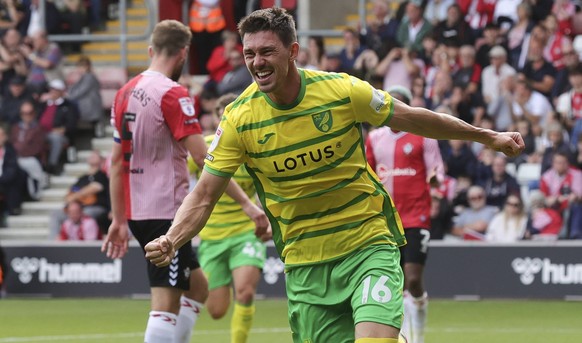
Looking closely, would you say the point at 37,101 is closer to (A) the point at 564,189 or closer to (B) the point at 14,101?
(B) the point at 14,101

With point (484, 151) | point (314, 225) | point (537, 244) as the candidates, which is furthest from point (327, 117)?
point (484, 151)

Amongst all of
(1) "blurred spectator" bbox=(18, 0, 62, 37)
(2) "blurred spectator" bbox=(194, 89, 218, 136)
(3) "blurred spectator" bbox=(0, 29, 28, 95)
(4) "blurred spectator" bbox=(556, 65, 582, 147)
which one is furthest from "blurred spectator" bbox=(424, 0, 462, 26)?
(3) "blurred spectator" bbox=(0, 29, 28, 95)

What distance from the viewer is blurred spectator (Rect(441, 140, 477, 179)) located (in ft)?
61.4

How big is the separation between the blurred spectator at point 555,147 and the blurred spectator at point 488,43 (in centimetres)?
206

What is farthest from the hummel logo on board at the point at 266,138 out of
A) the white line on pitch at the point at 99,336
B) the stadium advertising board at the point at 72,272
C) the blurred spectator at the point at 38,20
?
the blurred spectator at the point at 38,20

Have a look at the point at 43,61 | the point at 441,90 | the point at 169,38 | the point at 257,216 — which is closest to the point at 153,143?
the point at 169,38

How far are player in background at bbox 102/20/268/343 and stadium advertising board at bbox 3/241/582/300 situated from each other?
28.1 ft

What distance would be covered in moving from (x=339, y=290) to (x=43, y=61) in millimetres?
16956

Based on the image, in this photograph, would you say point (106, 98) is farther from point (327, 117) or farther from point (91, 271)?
point (327, 117)

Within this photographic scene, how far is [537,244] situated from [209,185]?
1067 cm

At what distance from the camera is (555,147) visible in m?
18.1

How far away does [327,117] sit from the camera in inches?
286

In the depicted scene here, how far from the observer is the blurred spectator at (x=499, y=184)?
1819 centimetres

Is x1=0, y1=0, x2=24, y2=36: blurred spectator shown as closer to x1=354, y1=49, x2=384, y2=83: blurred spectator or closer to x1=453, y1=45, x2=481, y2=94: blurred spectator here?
x1=354, y1=49, x2=384, y2=83: blurred spectator
